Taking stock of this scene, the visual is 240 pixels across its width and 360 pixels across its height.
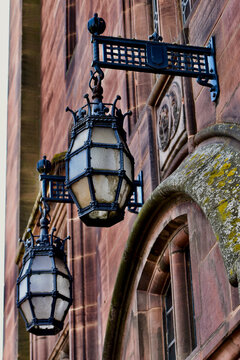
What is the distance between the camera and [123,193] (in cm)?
944

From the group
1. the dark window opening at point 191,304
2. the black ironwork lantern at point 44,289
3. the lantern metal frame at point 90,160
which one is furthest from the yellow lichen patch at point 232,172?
the black ironwork lantern at point 44,289

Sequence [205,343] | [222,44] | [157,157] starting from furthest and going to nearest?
[157,157]
[222,44]
[205,343]

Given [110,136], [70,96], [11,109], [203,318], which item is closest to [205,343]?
[203,318]

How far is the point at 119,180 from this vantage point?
935 centimetres

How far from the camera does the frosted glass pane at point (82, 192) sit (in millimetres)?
9258

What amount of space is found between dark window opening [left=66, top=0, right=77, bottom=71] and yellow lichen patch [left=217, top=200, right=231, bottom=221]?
10.4m

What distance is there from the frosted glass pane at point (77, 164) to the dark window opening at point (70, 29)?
9.21 meters

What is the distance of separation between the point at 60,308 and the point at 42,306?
0.20 meters

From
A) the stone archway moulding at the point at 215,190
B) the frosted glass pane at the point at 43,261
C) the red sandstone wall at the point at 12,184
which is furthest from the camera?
the red sandstone wall at the point at 12,184

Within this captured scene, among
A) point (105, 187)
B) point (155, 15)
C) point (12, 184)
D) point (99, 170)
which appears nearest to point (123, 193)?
point (105, 187)

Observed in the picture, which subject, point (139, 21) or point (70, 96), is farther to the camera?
point (70, 96)

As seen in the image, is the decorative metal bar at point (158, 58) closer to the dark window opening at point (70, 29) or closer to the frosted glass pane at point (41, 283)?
the frosted glass pane at point (41, 283)

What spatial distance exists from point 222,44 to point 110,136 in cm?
120

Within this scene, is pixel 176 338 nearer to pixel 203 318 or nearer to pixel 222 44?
pixel 203 318
